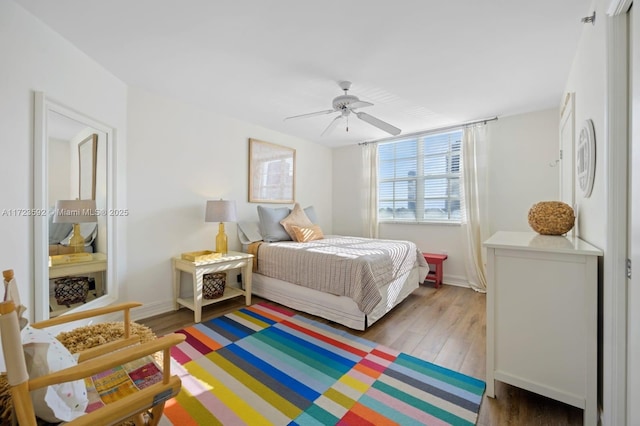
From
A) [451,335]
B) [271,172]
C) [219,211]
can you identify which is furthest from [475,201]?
[219,211]

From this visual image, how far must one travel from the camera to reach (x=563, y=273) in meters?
1.43

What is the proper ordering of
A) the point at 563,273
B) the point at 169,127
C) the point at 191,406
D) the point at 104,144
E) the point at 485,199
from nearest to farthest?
the point at 563,273 → the point at 191,406 → the point at 104,144 → the point at 169,127 → the point at 485,199

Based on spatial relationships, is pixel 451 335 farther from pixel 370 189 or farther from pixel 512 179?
pixel 370 189

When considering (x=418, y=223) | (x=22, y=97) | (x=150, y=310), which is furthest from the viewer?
(x=418, y=223)

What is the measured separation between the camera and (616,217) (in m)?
1.18

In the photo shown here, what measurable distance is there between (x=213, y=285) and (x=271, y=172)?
1.93 meters

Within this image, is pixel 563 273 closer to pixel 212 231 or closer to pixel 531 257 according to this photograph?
pixel 531 257

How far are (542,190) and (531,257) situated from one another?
252 cm

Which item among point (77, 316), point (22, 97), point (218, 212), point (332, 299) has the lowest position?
point (332, 299)

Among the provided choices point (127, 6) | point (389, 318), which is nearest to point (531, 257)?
point (389, 318)

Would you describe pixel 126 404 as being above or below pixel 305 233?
below

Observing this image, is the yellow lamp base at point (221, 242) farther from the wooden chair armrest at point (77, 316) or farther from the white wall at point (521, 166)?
the white wall at point (521, 166)

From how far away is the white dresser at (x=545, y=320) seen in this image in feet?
4.46

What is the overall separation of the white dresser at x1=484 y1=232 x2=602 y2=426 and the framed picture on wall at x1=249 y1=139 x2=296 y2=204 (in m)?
3.09
